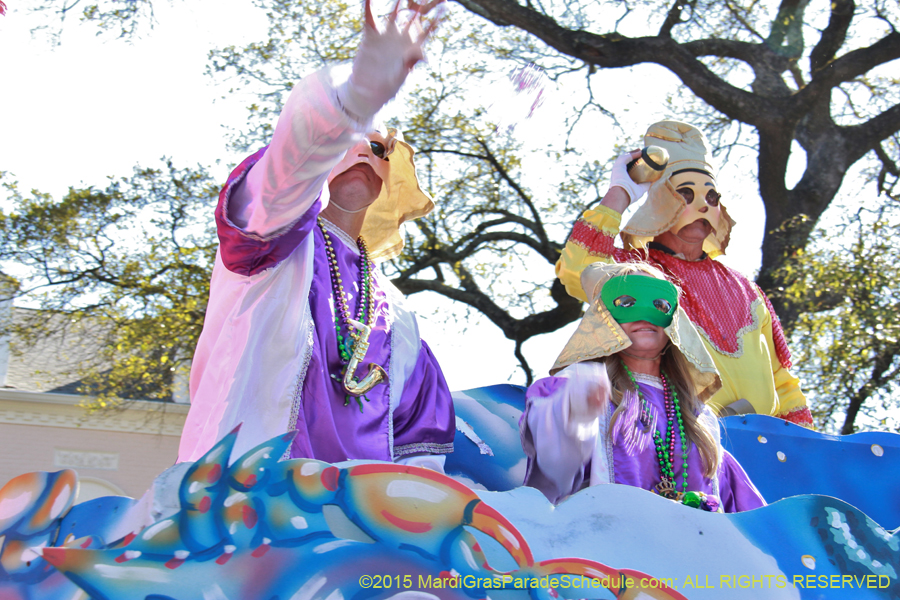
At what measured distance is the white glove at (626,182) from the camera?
3283 mm

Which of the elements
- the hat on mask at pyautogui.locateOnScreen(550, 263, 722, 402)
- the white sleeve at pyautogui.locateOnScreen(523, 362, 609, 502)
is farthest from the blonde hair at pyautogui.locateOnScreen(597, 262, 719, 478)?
the white sleeve at pyautogui.locateOnScreen(523, 362, 609, 502)

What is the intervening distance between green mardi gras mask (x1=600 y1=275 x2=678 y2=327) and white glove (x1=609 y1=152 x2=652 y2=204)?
0.64 metres

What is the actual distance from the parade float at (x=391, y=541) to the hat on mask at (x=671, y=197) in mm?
1669

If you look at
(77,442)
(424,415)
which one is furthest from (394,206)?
(77,442)

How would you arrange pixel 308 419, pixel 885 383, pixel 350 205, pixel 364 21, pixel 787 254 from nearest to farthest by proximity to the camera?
pixel 364 21 → pixel 308 419 → pixel 350 205 → pixel 885 383 → pixel 787 254

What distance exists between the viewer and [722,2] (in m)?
7.10

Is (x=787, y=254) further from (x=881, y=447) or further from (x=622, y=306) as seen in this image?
(x=622, y=306)

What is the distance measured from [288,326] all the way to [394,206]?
0.95m

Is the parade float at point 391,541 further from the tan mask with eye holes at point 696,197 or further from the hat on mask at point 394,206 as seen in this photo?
the tan mask with eye holes at point 696,197

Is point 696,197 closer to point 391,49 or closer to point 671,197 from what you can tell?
point 671,197

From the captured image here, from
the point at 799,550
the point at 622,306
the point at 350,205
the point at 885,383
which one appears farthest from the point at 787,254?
the point at 799,550

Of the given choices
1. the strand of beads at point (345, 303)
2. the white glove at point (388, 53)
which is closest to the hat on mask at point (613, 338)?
the strand of beads at point (345, 303)

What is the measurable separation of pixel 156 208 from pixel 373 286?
167 inches

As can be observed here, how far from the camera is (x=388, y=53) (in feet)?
5.83
